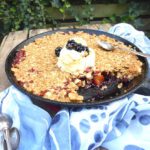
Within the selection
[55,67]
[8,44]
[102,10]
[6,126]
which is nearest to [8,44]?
[8,44]

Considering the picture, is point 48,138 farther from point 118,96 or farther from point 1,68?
point 1,68

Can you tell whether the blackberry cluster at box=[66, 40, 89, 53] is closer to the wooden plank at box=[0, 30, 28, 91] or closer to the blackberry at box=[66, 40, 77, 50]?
the blackberry at box=[66, 40, 77, 50]

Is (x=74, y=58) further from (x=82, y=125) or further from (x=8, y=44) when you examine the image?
(x=8, y=44)

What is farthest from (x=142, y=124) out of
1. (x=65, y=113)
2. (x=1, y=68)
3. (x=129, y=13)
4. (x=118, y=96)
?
(x=129, y=13)

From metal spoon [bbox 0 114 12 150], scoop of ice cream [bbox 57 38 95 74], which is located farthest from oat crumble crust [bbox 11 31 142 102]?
metal spoon [bbox 0 114 12 150]

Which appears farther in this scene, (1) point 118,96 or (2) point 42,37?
(2) point 42,37
